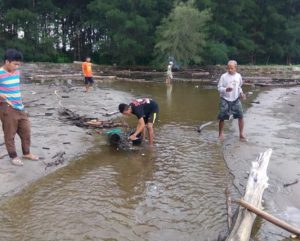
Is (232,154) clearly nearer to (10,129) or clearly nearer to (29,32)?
(10,129)

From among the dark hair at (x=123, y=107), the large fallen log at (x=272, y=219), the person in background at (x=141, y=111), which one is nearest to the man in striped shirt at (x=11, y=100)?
the dark hair at (x=123, y=107)

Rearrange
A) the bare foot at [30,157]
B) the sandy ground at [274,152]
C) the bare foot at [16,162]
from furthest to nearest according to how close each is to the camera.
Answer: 1. the bare foot at [30,157]
2. the bare foot at [16,162]
3. the sandy ground at [274,152]

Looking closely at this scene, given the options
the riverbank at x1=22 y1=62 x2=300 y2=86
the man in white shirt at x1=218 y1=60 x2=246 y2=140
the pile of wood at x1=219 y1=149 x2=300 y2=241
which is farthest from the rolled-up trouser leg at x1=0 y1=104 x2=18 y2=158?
the riverbank at x1=22 y1=62 x2=300 y2=86

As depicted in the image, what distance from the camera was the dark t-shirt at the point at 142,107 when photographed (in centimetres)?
887

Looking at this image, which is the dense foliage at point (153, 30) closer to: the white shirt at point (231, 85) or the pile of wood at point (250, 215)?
the white shirt at point (231, 85)

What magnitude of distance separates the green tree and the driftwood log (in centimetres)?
2956

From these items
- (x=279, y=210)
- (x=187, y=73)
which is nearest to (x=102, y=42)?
(x=187, y=73)

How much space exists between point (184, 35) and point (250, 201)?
103ft

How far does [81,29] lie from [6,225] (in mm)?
43289

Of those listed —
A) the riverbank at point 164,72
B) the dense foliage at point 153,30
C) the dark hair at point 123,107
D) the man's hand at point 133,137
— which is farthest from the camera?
the dense foliage at point 153,30

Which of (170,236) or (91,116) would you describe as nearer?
(170,236)

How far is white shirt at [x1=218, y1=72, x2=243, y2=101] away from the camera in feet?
32.8

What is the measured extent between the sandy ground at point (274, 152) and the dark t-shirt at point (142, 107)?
199 cm

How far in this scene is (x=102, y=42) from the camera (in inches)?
1667
